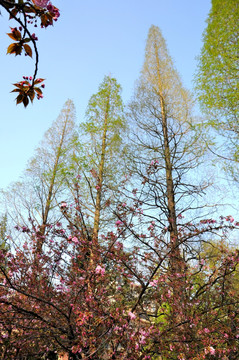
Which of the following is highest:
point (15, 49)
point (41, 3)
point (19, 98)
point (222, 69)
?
point (222, 69)

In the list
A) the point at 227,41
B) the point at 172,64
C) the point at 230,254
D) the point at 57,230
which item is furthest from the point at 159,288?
the point at 172,64

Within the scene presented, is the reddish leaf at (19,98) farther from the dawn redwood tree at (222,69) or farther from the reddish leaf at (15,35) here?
the dawn redwood tree at (222,69)

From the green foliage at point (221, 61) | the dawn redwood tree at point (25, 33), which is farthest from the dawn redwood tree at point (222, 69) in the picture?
the dawn redwood tree at point (25, 33)

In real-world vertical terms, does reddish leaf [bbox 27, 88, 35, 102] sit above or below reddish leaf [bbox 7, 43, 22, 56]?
below

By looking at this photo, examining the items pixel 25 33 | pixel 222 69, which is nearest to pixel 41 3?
pixel 25 33

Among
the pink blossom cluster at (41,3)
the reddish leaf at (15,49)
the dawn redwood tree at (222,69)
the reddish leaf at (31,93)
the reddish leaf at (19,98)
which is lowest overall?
the reddish leaf at (19,98)

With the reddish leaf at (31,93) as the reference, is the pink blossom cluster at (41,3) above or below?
above

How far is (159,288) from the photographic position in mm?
4352

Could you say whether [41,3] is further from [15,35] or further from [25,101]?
[25,101]

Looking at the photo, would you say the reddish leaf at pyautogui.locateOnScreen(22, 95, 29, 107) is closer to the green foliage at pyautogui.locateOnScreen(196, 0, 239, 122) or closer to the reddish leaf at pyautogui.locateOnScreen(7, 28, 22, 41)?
the reddish leaf at pyautogui.locateOnScreen(7, 28, 22, 41)

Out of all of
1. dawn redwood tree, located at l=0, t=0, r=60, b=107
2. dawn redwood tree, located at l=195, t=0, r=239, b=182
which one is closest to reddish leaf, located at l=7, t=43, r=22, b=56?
dawn redwood tree, located at l=0, t=0, r=60, b=107

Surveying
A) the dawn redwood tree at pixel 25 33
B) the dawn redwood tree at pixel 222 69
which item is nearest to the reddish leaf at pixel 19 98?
the dawn redwood tree at pixel 25 33

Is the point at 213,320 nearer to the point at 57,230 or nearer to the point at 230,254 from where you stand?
the point at 230,254

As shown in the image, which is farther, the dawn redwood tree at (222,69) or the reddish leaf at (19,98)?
the dawn redwood tree at (222,69)
